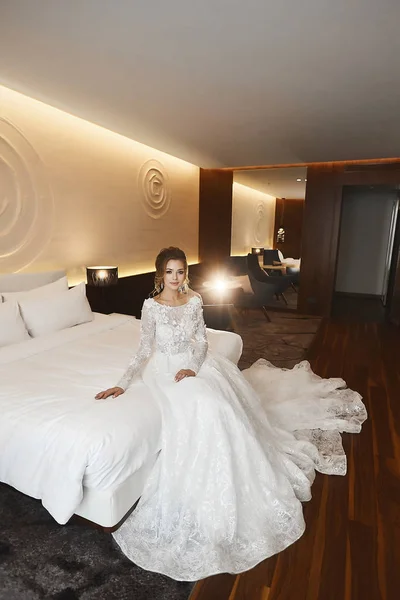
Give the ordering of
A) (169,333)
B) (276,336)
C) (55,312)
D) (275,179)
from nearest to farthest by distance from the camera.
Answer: (169,333) → (55,312) → (276,336) → (275,179)

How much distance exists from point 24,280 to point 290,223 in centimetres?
974

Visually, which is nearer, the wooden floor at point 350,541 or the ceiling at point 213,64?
the wooden floor at point 350,541

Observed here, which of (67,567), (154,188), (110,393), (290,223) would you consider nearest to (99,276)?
(154,188)

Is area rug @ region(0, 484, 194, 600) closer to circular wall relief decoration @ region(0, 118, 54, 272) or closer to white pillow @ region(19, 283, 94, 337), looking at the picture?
white pillow @ region(19, 283, 94, 337)

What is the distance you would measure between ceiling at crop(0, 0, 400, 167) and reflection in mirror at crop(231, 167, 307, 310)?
2.98 metres

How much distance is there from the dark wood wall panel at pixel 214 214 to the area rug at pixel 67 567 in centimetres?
554

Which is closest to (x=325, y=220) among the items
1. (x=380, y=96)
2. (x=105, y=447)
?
(x=380, y=96)

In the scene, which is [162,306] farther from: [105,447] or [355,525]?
[355,525]

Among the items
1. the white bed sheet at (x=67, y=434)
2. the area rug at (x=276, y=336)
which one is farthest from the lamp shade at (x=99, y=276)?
the white bed sheet at (x=67, y=434)

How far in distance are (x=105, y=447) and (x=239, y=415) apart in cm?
70

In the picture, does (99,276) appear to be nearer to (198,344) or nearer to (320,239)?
(198,344)

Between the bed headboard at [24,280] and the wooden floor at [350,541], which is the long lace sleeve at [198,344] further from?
the bed headboard at [24,280]

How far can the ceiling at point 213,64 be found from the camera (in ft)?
6.38

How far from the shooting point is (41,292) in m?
3.18
